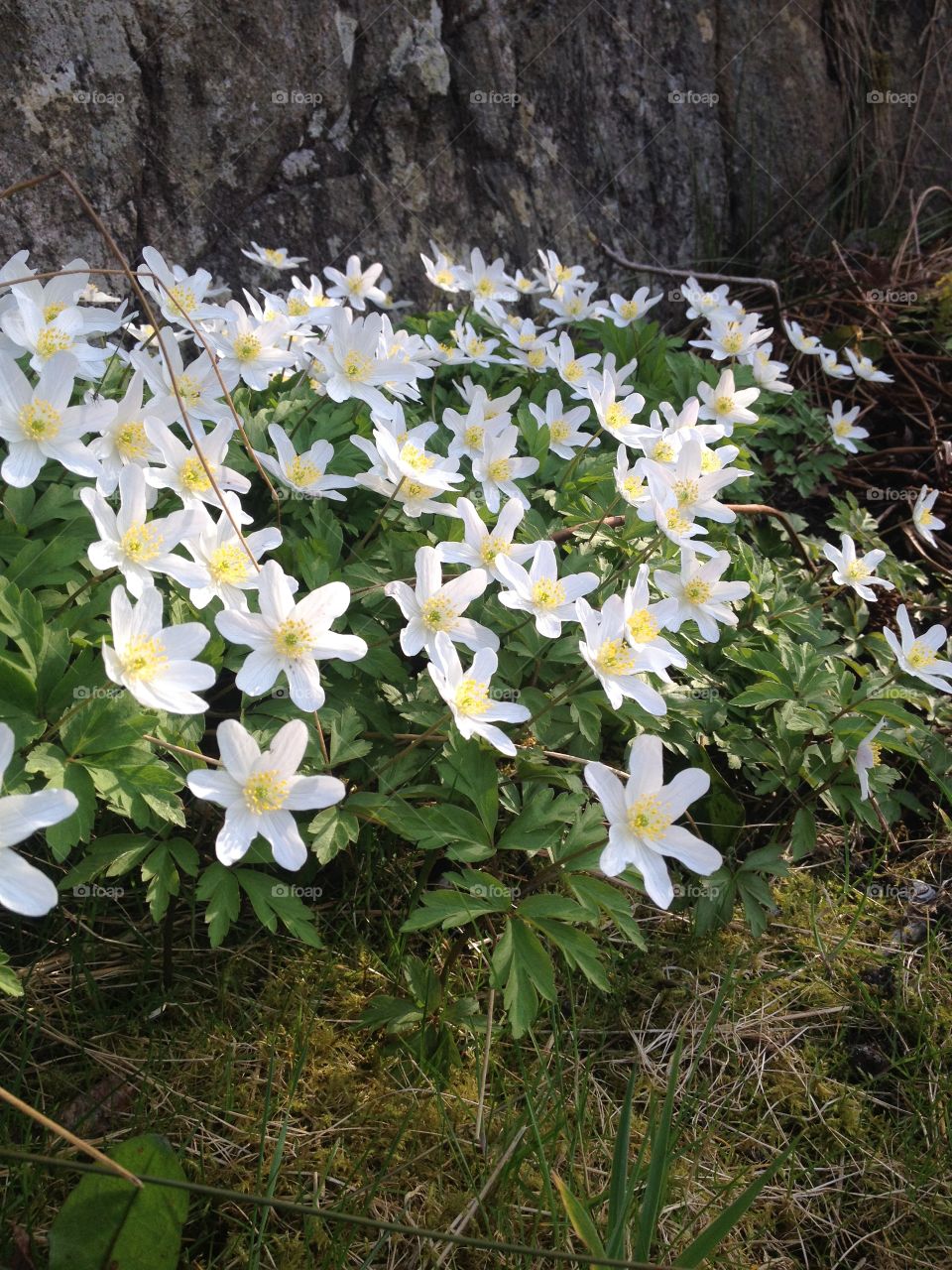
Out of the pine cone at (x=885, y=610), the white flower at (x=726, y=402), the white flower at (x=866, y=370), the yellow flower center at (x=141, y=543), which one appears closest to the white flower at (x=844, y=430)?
the white flower at (x=866, y=370)

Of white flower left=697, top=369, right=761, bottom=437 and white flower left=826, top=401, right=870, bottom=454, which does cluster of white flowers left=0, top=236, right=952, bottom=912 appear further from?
white flower left=826, top=401, right=870, bottom=454

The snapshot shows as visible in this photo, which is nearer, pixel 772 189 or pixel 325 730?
pixel 325 730

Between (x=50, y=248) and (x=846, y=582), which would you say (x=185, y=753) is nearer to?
(x=846, y=582)

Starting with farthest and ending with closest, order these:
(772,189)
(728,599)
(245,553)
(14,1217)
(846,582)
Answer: (772,189), (846,582), (728,599), (245,553), (14,1217)

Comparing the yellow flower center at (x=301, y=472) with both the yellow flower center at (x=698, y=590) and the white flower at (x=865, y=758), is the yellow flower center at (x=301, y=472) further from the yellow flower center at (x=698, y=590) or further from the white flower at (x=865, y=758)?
the white flower at (x=865, y=758)

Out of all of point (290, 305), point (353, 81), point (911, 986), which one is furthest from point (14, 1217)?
point (353, 81)

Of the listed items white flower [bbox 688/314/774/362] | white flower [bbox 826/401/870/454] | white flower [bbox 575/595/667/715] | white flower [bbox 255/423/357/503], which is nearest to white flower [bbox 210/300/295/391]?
white flower [bbox 255/423/357/503]

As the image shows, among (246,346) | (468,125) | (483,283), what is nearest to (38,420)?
(246,346)
